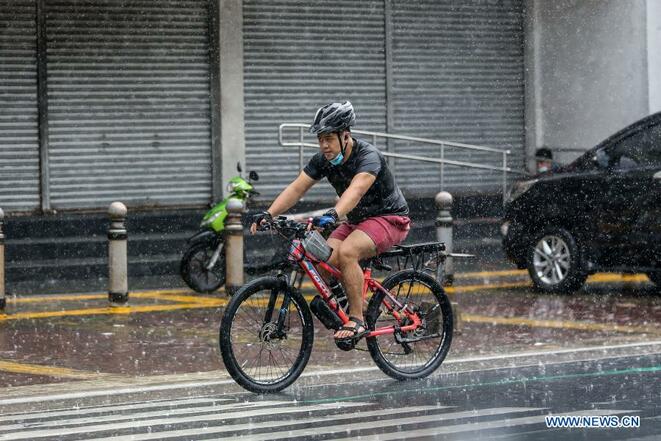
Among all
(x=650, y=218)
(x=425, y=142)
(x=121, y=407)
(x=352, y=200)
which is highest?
(x=425, y=142)

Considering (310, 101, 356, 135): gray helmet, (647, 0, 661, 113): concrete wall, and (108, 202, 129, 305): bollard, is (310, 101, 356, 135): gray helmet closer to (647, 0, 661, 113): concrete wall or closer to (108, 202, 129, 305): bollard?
(108, 202, 129, 305): bollard

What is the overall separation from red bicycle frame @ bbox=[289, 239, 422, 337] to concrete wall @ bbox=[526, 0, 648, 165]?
1410 centimetres


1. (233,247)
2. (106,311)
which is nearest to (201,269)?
(233,247)

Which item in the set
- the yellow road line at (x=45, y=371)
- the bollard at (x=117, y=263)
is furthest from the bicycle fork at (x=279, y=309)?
the bollard at (x=117, y=263)

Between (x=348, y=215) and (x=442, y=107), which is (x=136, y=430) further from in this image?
(x=442, y=107)

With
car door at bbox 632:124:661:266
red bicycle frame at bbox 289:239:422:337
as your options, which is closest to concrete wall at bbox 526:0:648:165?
car door at bbox 632:124:661:266

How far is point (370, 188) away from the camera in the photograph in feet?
34.2

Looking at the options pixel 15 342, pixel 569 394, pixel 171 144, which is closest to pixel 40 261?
pixel 171 144

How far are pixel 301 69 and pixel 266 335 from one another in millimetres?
13052

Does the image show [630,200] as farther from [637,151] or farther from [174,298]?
[174,298]

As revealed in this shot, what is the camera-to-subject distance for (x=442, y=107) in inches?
945

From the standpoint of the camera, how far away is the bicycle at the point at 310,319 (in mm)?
9883

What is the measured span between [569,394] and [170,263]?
10.4 m

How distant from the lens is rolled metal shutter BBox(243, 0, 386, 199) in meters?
22.3
